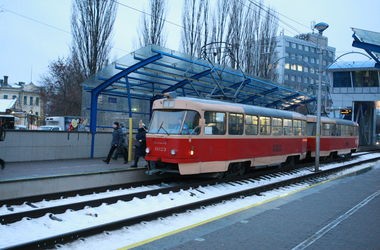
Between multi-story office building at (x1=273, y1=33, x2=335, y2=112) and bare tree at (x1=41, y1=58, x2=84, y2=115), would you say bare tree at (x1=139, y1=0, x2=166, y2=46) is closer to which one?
bare tree at (x1=41, y1=58, x2=84, y2=115)

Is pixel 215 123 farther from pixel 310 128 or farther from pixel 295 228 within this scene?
pixel 310 128

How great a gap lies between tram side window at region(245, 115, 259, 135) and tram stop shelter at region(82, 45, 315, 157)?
1317 millimetres

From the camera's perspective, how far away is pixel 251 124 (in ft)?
49.6

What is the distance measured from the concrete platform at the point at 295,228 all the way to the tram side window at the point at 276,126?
5859 mm

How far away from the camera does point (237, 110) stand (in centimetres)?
1423

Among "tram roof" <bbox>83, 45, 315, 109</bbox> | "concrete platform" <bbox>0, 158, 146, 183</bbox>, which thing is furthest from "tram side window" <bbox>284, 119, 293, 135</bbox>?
"concrete platform" <bbox>0, 158, 146, 183</bbox>

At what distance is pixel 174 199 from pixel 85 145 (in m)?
7.99

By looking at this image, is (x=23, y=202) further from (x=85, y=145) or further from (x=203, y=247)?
(x=85, y=145)

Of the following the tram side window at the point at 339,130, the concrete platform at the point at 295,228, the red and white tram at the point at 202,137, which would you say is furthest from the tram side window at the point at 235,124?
the tram side window at the point at 339,130

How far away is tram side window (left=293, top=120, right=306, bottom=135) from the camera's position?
19047 millimetres

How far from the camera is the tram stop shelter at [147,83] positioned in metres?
15.6

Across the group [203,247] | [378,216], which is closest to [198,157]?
[378,216]

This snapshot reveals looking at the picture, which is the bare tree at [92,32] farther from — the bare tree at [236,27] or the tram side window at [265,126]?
the tram side window at [265,126]

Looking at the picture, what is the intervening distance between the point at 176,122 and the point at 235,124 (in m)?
2.37
